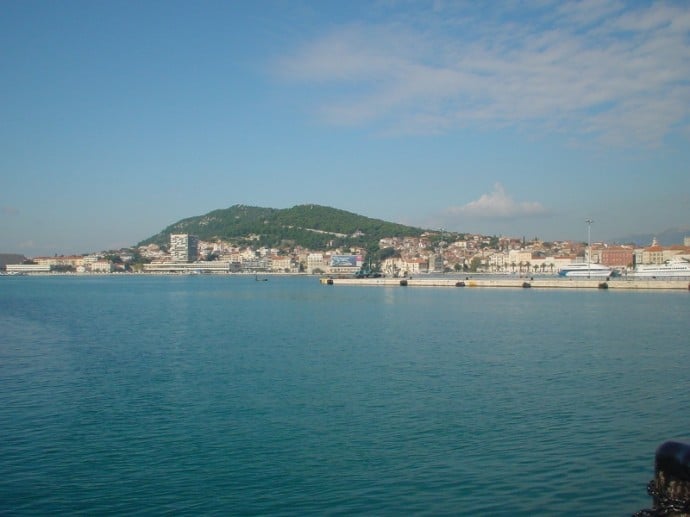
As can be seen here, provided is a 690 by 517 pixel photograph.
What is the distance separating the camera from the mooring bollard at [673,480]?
18.0 ft

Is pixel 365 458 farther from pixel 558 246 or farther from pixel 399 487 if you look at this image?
pixel 558 246

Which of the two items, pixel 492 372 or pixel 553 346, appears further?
pixel 553 346

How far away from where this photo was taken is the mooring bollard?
5.48 m

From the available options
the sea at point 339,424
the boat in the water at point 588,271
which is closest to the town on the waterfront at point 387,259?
the boat in the water at point 588,271

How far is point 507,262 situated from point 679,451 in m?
137

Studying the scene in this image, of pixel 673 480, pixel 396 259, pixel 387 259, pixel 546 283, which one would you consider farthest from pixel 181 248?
pixel 673 480

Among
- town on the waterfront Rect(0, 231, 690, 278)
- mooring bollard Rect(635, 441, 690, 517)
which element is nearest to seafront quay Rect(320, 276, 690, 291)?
town on the waterfront Rect(0, 231, 690, 278)

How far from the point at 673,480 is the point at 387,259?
155 metres

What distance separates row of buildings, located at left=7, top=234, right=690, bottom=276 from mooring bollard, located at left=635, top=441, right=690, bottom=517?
11598 centimetres

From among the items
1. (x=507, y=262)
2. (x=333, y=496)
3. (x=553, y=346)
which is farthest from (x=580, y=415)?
(x=507, y=262)

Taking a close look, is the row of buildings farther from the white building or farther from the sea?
the sea

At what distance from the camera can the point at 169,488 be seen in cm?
813

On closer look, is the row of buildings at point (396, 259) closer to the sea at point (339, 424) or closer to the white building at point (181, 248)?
the white building at point (181, 248)

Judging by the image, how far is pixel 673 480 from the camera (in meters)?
A: 5.56
